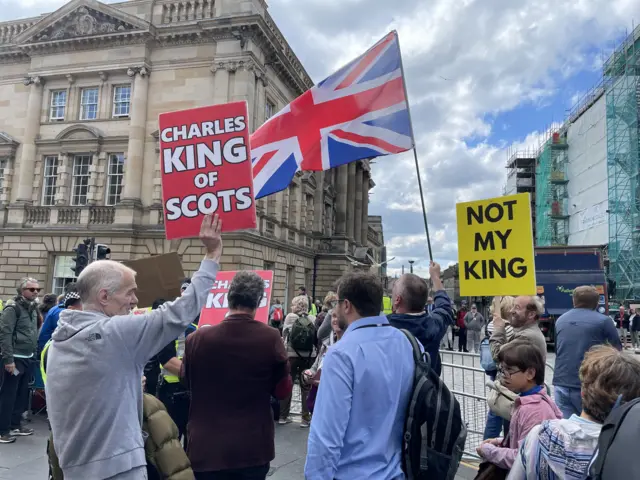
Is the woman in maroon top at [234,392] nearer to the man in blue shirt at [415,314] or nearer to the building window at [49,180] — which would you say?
the man in blue shirt at [415,314]

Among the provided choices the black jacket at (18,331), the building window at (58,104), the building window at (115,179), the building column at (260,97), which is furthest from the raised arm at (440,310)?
the building window at (58,104)

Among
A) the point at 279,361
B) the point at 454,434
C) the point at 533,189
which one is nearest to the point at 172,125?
the point at 279,361

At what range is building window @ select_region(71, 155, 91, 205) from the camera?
25609 mm

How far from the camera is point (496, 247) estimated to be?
16.9 ft

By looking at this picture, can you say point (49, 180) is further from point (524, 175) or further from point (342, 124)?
point (524, 175)

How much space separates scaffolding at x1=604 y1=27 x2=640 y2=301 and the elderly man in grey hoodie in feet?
119

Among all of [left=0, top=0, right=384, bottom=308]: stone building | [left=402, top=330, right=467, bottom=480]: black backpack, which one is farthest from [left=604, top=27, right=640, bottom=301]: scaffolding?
[left=402, top=330, right=467, bottom=480]: black backpack

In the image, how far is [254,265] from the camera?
2358 centimetres

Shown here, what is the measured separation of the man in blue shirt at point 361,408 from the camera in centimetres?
235

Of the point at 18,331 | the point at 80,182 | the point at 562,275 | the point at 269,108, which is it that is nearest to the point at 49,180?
the point at 80,182

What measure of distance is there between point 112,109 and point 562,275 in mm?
22383

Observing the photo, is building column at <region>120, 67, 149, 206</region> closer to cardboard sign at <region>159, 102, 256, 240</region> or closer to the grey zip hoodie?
cardboard sign at <region>159, 102, 256, 240</region>

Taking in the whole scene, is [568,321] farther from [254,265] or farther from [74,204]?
[74,204]

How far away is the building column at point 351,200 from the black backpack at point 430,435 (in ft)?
123
